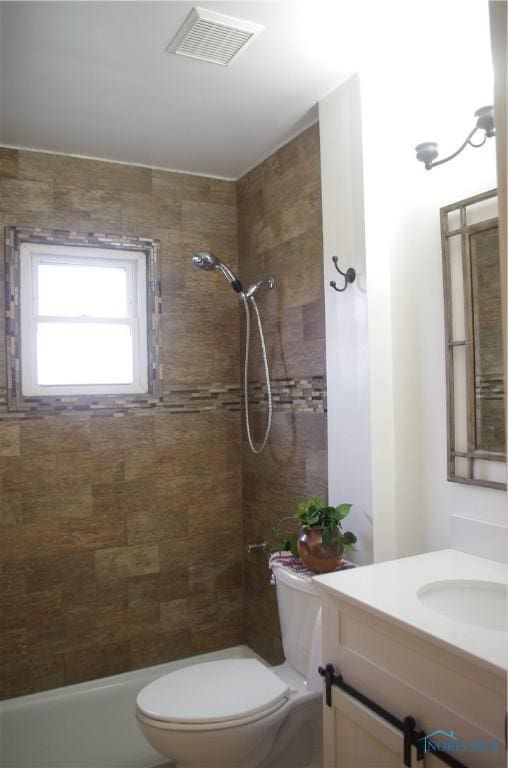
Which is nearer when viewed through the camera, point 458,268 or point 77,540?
point 458,268

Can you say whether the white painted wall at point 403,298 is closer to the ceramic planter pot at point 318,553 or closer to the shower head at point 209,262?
the ceramic planter pot at point 318,553

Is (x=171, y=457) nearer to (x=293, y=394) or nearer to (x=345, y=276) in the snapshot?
(x=293, y=394)

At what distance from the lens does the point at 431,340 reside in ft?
6.66

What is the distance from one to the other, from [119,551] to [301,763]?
1.18m

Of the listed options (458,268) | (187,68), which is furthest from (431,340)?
(187,68)

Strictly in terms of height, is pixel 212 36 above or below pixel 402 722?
above

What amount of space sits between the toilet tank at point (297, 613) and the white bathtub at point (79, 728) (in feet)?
2.44

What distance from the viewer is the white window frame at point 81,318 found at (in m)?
2.59

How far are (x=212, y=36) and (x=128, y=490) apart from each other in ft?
6.21

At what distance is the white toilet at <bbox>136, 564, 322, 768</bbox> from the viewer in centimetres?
173

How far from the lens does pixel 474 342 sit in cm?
184

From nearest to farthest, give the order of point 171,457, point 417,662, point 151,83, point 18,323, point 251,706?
point 417,662 < point 251,706 < point 151,83 < point 18,323 < point 171,457

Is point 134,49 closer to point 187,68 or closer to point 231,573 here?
→ point 187,68

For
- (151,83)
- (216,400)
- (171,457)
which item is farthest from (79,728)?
(151,83)
